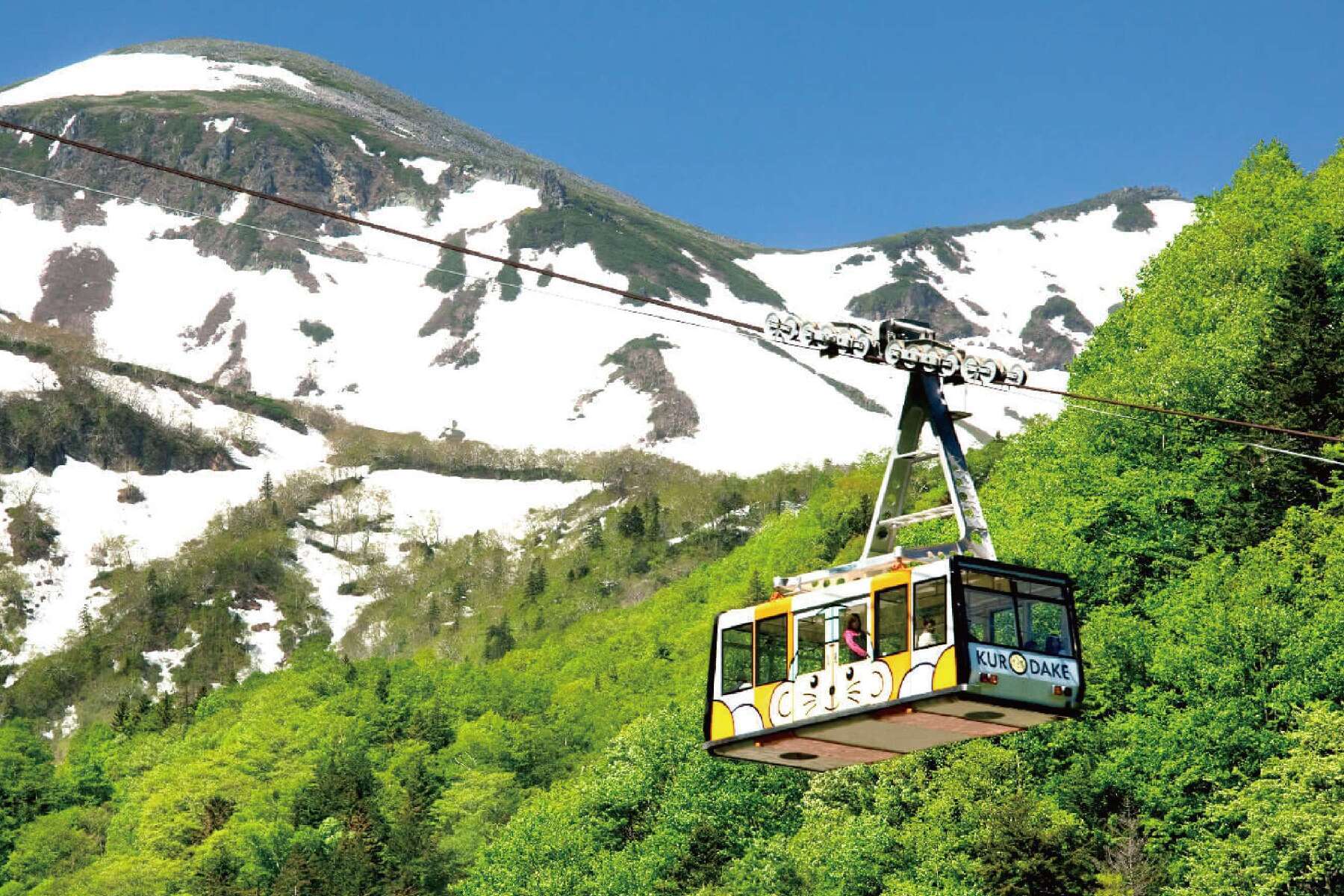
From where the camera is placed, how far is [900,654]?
3164 centimetres

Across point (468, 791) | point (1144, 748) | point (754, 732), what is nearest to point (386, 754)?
point (468, 791)

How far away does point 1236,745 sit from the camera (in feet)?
180

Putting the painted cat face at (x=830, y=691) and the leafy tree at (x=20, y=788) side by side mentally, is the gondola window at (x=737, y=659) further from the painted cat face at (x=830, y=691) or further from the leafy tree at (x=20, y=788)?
the leafy tree at (x=20, y=788)

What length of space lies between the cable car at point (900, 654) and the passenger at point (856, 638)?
0.02 meters

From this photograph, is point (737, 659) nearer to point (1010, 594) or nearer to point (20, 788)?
point (1010, 594)

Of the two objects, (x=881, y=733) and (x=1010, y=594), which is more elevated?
(x=1010, y=594)

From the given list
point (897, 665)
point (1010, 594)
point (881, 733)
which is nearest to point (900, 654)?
point (897, 665)

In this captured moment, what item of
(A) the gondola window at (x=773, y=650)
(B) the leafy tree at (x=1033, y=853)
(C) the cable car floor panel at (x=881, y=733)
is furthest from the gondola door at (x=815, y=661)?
(B) the leafy tree at (x=1033, y=853)

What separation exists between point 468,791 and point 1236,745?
66315 millimetres

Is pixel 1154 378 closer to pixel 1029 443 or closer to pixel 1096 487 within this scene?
pixel 1096 487

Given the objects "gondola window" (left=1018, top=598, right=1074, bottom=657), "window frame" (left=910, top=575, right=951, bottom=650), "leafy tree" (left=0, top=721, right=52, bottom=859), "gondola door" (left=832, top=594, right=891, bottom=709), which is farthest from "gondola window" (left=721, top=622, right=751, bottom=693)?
"leafy tree" (left=0, top=721, right=52, bottom=859)

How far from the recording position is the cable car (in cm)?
3133

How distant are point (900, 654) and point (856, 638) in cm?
110

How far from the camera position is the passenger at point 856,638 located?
3228 cm
